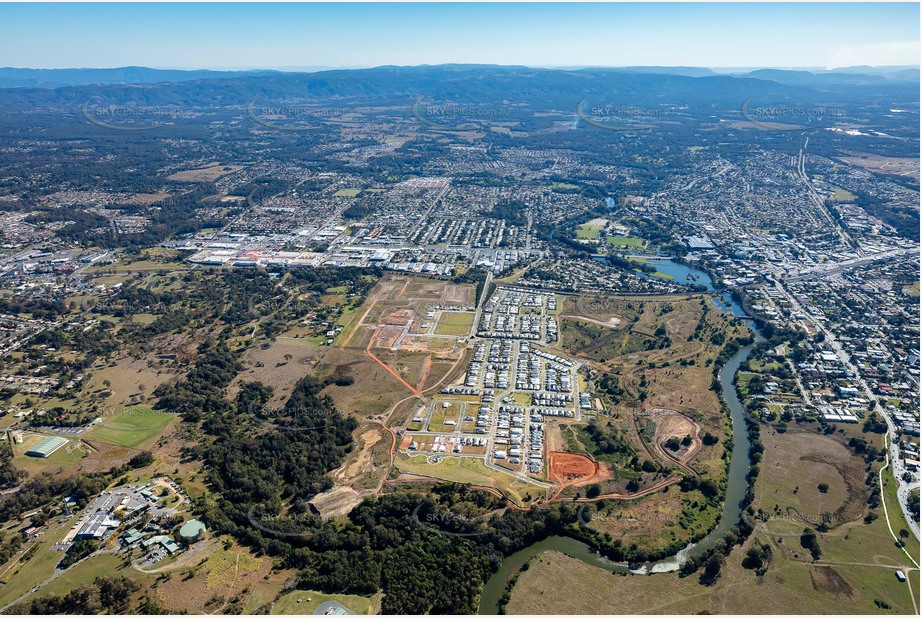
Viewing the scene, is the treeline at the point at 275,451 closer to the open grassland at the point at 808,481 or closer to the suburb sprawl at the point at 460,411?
the suburb sprawl at the point at 460,411

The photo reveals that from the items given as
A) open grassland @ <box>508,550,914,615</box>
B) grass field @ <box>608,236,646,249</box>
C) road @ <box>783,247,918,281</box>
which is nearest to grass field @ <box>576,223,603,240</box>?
grass field @ <box>608,236,646,249</box>

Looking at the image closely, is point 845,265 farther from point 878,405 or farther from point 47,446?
point 47,446

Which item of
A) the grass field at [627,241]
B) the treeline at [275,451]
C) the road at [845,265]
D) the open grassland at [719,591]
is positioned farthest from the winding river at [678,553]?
the grass field at [627,241]

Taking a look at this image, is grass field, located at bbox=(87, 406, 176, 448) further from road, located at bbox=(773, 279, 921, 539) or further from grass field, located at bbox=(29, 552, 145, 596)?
road, located at bbox=(773, 279, 921, 539)

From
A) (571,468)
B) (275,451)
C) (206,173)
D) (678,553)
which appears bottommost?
(678,553)

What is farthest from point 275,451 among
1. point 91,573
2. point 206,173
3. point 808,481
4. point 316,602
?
point 206,173

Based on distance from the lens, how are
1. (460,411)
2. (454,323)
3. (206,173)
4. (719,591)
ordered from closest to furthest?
1. (719,591)
2. (460,411)
3. (454,323)
4. (206,173)
